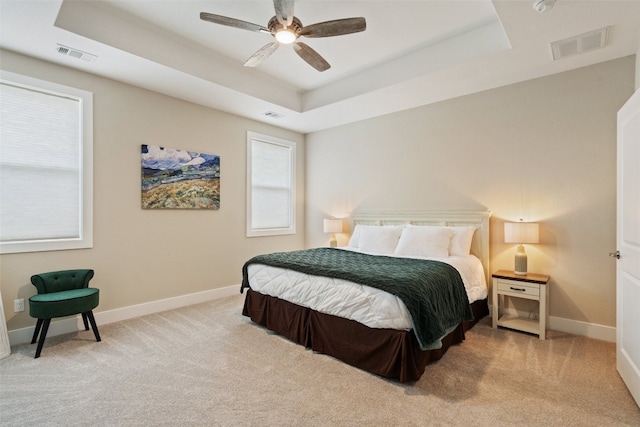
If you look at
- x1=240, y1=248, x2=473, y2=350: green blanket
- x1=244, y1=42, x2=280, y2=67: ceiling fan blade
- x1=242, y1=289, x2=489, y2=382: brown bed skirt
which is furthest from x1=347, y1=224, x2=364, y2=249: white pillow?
x1=244, y1=42, x2=280, y2=67: ceiling fan blade

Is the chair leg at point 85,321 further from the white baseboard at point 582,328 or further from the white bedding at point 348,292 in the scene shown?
the white baseboard at point 582,328

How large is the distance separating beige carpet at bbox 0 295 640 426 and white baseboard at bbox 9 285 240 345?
0.14 metres

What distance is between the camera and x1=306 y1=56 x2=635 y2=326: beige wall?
121 inches

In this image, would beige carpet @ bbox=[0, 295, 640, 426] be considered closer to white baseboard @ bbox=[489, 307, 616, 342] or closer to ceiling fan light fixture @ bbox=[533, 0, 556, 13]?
white baseboard @ bbox=[489, 307, 616, 342]

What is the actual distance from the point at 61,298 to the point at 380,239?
3.42m

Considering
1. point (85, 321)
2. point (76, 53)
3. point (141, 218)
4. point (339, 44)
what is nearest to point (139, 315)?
point (85, 321)

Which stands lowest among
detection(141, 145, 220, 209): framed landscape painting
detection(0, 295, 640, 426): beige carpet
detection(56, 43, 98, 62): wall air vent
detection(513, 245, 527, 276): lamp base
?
detection(0, 295, 640, 426): beige carpet

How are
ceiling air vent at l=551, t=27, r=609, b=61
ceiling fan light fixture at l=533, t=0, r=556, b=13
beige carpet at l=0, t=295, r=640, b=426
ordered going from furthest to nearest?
ceiling air vent at l=551, t=27, r=609, b=61 < ceiling fan light fixture at l=533, t=0, r=556, b=13 < beige carpet at l=0, t=295, r=640, b=426

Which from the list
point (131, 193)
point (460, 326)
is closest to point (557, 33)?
point (460, 326)

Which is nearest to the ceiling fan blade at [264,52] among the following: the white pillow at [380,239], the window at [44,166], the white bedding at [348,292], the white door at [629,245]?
the window at [44,166]

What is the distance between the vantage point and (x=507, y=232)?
333 cm

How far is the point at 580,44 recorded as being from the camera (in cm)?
272

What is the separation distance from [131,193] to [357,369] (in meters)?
3.21

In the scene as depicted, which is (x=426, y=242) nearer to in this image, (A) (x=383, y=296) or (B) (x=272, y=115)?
(A) (x=383, y=296)
